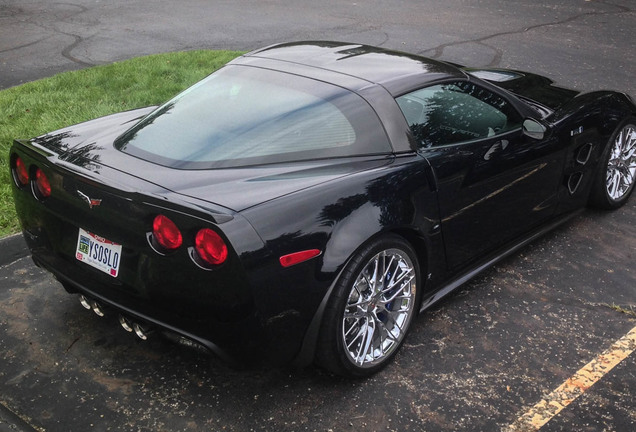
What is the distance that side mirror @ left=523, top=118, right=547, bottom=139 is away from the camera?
4.46 metres

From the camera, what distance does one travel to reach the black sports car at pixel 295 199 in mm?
3117

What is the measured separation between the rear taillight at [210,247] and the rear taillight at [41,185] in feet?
3.20

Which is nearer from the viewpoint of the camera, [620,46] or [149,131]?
[149,131]

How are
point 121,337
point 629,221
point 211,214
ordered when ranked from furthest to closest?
point 629,221
point 121,337
point 211,214

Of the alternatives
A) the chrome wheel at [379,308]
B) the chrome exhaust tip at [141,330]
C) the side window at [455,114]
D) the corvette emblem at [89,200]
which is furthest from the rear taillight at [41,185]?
the side window at [455,114]

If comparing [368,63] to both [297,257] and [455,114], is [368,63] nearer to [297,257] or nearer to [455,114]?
[455,114]

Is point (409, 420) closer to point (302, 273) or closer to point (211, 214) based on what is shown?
point (302, 273)

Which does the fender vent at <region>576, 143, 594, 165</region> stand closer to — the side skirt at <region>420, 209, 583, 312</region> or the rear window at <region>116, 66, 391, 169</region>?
the side skirt at <region>420, 209, 583, 312</region>

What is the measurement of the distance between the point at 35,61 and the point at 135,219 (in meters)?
7.40

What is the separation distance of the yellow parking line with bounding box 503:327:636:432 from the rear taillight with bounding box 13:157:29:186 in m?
2.59

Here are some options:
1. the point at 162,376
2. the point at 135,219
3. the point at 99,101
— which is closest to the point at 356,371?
the point at 162,376

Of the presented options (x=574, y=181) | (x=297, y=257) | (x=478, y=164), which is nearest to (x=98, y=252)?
(x=297, y=257)

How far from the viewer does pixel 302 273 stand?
126 inches

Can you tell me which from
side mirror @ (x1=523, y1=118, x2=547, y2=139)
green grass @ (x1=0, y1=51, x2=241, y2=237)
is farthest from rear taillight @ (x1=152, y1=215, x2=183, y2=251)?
green grass @ (x1=0, y1=51, x2=241, y2=237)
